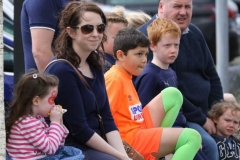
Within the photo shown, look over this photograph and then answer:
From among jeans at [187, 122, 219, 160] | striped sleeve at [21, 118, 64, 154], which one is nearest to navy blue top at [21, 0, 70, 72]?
striped sleeve at [21, 118, 64, 154]

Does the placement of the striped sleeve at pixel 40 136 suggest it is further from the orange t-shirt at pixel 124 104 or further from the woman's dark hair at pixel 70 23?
the orange t-shirt at pixel 124 104

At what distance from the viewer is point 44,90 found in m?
4.91

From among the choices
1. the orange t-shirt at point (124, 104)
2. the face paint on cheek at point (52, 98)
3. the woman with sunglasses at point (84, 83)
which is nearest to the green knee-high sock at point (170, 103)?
the orange t-shirt at point (124, 104)

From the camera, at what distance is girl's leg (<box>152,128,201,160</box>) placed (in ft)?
18.8

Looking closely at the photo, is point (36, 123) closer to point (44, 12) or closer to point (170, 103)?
point (44, 12)

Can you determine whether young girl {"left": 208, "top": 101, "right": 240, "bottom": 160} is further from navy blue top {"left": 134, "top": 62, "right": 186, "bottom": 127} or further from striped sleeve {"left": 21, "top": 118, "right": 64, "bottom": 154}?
striped sleeve {"left": 21, "top": 118, "right": 64, "bottom": 154}

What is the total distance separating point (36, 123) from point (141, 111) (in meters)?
1.30

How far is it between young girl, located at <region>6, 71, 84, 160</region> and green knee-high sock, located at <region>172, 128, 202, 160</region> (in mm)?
1055

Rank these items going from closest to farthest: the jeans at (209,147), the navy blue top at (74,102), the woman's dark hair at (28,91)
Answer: the woman's dark hair at (28,91), the navy blue top at (74,102), the jeans at (209,147)

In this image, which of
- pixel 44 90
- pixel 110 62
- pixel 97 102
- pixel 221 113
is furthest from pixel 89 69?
pixel 221 113

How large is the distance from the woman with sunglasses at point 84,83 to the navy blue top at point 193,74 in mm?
1393

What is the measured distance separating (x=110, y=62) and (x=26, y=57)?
0.84 m

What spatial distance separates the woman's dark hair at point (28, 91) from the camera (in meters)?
4.82

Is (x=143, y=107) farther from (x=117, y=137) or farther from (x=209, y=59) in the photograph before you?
(x=209, y=59)
